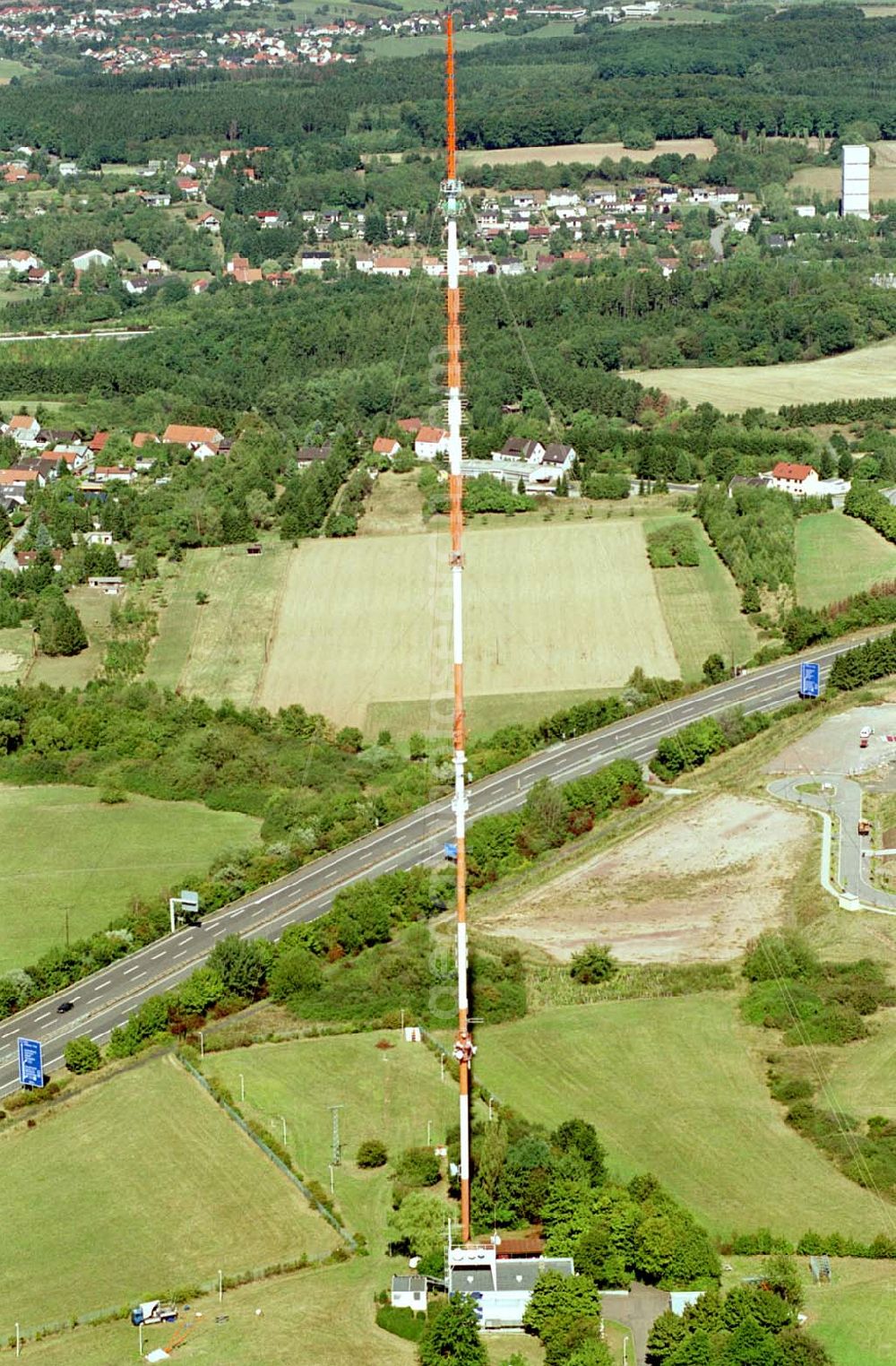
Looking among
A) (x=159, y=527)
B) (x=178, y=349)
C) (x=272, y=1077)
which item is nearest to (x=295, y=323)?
(x=178, y=349)

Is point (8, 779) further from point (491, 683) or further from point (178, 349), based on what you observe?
point (178, 349)

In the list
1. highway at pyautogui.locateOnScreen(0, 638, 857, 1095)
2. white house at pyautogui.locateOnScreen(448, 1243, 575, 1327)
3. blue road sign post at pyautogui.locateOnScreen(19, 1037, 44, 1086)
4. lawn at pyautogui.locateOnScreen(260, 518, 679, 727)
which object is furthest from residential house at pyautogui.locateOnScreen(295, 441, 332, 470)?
white house at pyautogui.locateOnScreen(448, 1243, 575, 1327)


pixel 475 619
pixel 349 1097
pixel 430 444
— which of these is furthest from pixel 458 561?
pixel 430 444

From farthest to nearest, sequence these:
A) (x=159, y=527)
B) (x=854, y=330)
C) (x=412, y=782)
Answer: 1. (x=854, y=330)
2. (x=159, y=527)
3. (x=412, y=782)

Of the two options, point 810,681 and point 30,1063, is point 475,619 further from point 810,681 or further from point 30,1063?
point 30,1063

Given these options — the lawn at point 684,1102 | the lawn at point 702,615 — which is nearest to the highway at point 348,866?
the lawn at point 702,615

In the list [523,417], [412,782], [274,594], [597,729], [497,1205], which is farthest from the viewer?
[523,417]

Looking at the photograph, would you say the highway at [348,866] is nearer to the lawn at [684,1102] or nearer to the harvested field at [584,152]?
the lawn at [684,1102]
